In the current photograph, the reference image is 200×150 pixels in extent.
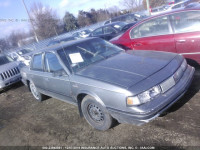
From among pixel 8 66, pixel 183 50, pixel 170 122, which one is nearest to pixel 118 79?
pixel 170 122

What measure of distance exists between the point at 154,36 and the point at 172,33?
1.54 ft

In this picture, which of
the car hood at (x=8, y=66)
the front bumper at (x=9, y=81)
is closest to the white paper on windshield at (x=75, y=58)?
the front bumper at (x=9, y=81)

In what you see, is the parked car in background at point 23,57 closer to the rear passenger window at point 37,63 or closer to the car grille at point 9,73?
the car grille at point 9,73

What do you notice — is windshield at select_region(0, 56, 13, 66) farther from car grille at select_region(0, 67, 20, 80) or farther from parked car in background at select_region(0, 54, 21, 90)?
car grille at select_region(0, 67, 20, 80)

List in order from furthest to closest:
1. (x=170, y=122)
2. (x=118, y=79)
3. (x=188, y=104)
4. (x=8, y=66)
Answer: (x=8, y=66) < (x=188, y=104) < (x=170, y=122) < (x=118, y=79)

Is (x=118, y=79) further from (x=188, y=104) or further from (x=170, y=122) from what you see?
(x=188, y=104)

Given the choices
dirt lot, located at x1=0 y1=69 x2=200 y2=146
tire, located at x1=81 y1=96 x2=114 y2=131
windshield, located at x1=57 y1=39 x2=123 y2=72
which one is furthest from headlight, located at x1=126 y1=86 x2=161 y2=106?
windshield, located at x1=57 y1=39 x2=123 y2=72

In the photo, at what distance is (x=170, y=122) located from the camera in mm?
2838

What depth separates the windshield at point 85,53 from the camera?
3365 mm

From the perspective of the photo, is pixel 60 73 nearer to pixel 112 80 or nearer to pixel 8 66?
pixel 112 80

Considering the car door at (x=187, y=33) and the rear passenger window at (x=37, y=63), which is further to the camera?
the rear passenger window at (x=37, y=63)

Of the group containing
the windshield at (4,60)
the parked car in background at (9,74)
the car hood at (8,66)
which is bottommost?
the parked car in background at (9,74)

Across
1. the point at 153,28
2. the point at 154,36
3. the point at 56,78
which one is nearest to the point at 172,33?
→ the point at 154,36

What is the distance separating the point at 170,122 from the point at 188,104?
622 mm
